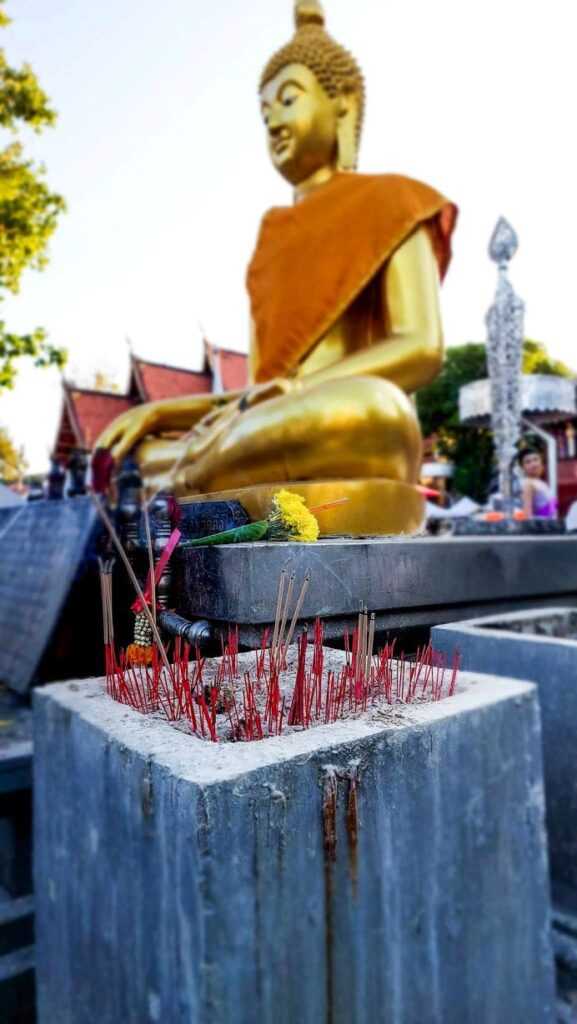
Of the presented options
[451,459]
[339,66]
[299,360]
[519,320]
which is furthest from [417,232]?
[451,459]

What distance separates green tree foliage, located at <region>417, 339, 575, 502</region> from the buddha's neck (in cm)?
1989

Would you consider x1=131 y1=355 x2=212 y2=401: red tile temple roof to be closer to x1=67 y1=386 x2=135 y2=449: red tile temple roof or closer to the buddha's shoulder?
x1=67 y1=386 x2=135 y2=449: red tile temple roof

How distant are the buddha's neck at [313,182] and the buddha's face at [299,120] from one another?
0.10ft

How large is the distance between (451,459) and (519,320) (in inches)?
629

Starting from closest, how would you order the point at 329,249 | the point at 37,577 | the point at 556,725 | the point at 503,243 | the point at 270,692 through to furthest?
the point at 270,692 → the point at 556,725 → the point at 37,577 → the point at 329,249 → the point at 503,243

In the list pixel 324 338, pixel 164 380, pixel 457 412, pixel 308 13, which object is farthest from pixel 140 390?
pixel 324 338

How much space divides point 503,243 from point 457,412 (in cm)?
1535

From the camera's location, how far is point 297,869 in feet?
3.71

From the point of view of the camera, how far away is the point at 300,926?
113cm

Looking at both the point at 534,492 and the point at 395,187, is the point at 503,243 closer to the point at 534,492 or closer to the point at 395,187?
the point at 534,492

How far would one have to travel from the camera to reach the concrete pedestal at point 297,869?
1063 millimetres

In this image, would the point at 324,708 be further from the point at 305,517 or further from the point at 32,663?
the point at 32,663

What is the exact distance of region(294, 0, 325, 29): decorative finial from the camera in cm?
482

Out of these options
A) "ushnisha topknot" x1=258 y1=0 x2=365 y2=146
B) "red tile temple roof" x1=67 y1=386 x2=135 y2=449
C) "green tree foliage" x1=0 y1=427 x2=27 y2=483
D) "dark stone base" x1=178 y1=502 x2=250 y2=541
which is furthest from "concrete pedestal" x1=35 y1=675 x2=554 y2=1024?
"green tree foliage" x1=0 y1=427 x2=27 y2=483
